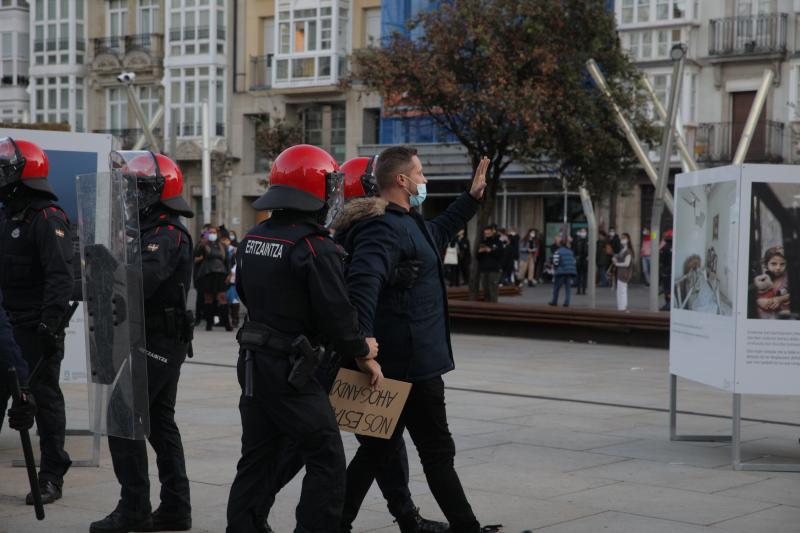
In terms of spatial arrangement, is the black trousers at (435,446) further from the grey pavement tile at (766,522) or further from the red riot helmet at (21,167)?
the red riot helmet at (21,167)

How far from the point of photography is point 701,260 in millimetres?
8570

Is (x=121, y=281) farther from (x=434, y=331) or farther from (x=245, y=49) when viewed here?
(x=245, y=49)

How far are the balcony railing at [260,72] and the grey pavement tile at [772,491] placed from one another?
3984 centimetres

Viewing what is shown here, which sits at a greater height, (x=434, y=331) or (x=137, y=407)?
(x=434, y=331)

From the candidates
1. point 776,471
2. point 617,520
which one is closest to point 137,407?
point 617,520

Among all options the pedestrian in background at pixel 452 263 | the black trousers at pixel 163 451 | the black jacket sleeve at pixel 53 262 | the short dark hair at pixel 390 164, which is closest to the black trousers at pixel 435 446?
the short dark hair at pixel 390 164

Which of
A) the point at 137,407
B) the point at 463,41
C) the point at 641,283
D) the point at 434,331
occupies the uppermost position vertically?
the point at 463,41

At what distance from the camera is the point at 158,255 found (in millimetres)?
6023

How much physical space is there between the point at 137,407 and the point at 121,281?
1.99 ft

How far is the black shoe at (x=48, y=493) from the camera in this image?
21.6 ft

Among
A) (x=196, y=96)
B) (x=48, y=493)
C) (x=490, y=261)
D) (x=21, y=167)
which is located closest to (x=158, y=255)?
(x=21, y=167)

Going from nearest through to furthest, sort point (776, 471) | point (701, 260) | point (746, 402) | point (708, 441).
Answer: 1. point (776, 471)
2. point (701, 260)
3. point (708, 441)
4. point (746, 402)

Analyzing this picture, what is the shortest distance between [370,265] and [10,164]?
8.81 ft

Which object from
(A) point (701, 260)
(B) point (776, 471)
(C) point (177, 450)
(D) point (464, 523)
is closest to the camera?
(D) point (464, 523)
